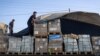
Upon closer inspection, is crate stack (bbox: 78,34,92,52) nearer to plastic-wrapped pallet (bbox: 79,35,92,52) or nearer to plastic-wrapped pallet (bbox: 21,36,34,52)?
plastic-wrapped pallet (bbox: 79,35,92,52)

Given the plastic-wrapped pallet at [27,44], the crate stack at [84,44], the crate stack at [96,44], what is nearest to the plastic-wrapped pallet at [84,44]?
the crate stack at [84,44]

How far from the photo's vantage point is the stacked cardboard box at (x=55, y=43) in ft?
48.6

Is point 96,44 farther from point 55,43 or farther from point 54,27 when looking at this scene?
point 54,27

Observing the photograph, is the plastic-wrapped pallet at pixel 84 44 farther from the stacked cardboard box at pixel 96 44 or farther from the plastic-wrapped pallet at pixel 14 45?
the plastic-wrapped pallet at pixel 14 45

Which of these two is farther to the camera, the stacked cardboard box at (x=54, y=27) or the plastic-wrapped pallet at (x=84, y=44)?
the stacked cardboard box at (x=54, y=27)

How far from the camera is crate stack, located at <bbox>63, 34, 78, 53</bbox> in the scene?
14.9 metres

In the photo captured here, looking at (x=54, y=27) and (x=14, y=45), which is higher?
(x=54, y=27)

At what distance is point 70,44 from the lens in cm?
1501

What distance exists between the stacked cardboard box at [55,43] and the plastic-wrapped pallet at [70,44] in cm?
37

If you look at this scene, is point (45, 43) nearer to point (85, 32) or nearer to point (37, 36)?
point (37, 36)

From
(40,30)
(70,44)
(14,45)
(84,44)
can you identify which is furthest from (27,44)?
(84,44)

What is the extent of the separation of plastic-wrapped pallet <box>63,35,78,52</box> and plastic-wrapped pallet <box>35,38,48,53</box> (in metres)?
1.34

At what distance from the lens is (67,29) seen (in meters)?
17.8

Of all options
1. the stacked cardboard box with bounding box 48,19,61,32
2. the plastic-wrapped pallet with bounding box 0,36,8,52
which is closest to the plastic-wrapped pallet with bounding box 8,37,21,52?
the plastic-wrapped pallet with bounding box 0,36,8,52
